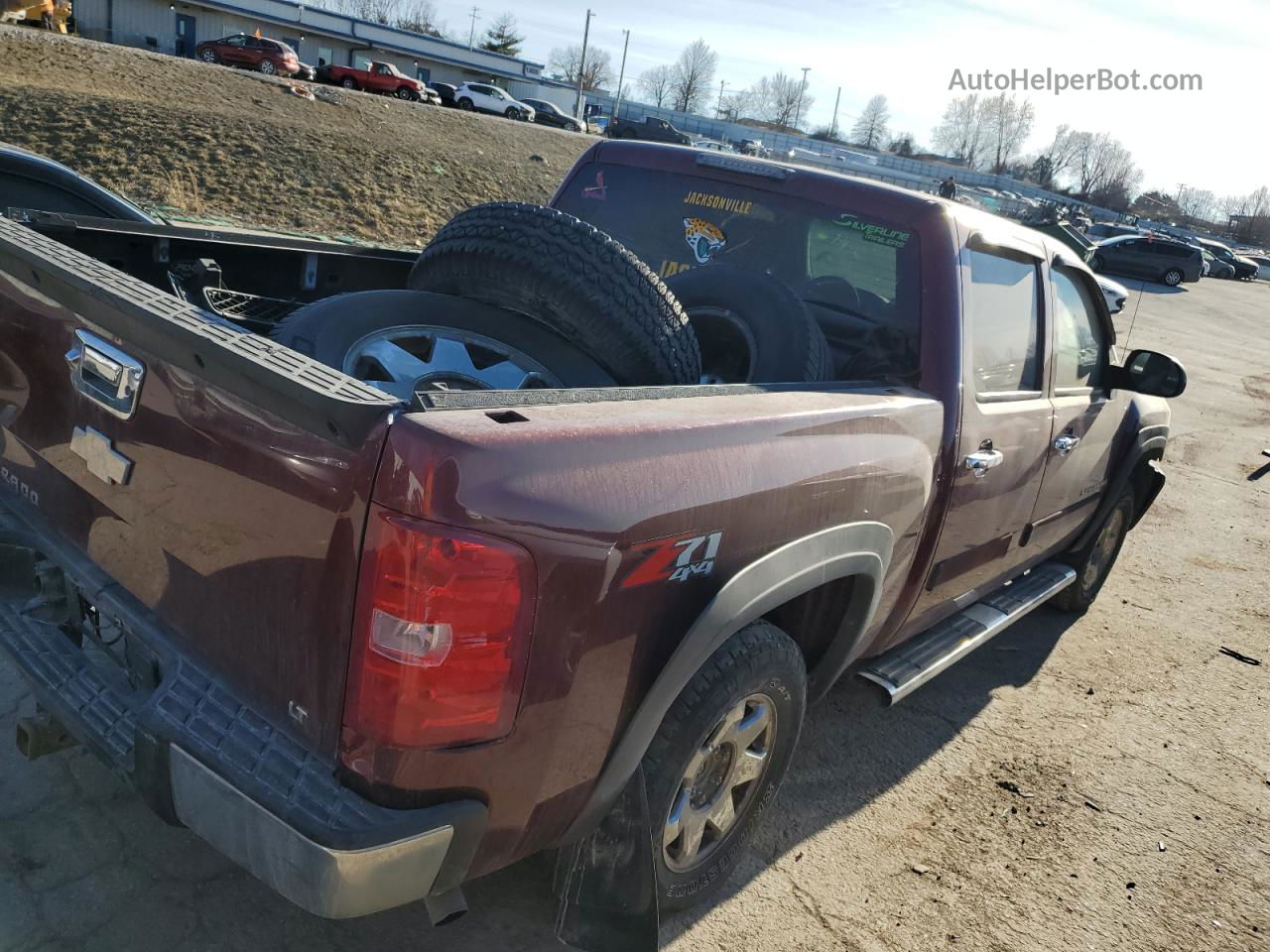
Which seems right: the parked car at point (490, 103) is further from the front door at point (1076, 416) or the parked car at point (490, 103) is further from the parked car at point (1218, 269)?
the front door at point (1076, 416)

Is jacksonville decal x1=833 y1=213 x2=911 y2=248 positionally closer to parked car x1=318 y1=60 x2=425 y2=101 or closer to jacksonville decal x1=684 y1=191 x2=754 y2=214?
jacksonville decal x1=684 y1=191 x2=754 y2=214

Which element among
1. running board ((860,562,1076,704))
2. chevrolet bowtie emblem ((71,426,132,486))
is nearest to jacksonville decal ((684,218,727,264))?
running board ((860,562,1076,704))

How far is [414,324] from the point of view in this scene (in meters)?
2.62

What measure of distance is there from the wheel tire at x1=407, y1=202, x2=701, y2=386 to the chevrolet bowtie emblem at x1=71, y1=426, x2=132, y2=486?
41.8 inches

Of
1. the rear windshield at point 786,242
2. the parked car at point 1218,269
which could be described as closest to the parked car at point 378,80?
the parked car at point 1218,269

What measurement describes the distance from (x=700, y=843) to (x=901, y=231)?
2.05m

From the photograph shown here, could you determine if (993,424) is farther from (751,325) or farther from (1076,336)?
(1076,336)

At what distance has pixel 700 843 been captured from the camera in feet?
9.20

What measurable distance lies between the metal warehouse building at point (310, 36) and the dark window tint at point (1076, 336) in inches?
2232

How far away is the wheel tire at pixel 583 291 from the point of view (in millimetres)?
2709

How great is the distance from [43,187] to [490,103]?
47094 millimetres

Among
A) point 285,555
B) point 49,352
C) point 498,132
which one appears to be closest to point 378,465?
point 285,555

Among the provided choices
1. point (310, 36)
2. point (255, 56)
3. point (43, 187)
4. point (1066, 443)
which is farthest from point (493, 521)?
point (310, 36)

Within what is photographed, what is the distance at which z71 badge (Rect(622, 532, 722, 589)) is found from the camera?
6.61 feet
